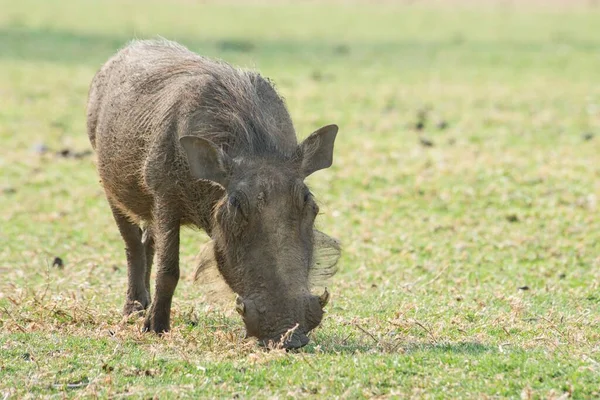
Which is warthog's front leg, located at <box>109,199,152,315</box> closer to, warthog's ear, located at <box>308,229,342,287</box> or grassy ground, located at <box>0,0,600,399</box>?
grassy ground, located at <box>0,0,600,399</box>

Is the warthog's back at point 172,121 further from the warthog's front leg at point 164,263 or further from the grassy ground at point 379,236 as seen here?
the grassy ground at point 379,236

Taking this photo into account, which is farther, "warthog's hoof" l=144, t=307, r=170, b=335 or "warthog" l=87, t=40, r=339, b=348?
"warthog's hoof" l=144, t=307, r=170, b=335

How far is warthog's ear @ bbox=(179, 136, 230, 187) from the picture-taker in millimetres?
5336

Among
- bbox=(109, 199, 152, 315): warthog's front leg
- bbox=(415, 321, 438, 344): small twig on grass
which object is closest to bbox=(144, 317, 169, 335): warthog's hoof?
bbox=(109, 199, 152, 315): warthog's front leg

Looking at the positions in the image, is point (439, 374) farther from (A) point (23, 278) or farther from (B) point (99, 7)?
(B) point (99, 7)

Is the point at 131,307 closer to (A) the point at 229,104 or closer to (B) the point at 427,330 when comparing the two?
(A) the point at 229,104

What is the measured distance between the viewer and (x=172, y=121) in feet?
19.2

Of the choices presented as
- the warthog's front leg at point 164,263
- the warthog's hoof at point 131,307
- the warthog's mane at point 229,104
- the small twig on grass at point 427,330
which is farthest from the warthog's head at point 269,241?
the warthog's hoof at point 131,307

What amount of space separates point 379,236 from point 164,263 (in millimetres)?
3392

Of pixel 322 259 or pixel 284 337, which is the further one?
pixel 322 259

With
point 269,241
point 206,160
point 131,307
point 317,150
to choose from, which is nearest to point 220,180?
point 206,160

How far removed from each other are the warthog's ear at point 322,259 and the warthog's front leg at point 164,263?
0.78 metres

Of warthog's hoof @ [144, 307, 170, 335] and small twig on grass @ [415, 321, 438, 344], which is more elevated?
small twig on grass @ [415, 321, 438, 344]

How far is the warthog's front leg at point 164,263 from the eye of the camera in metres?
5.75
